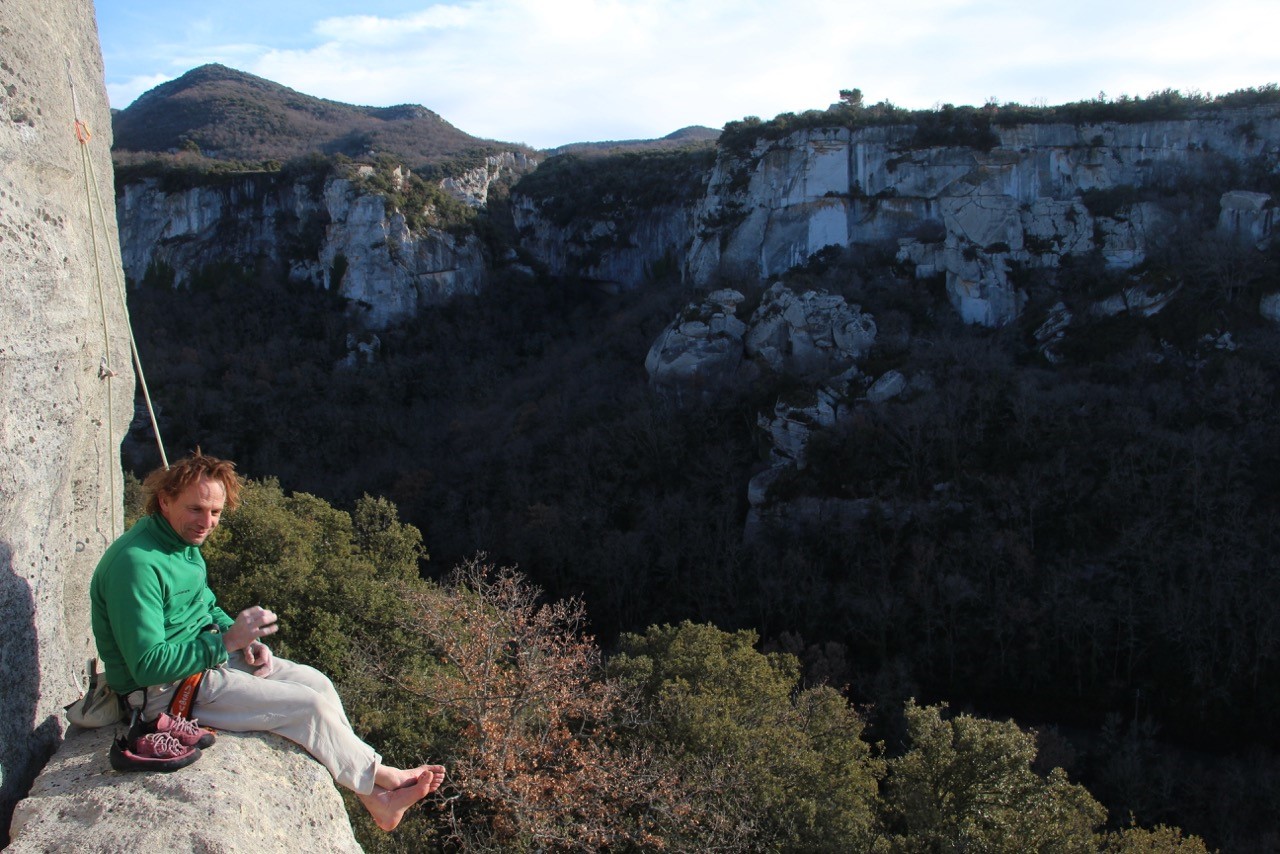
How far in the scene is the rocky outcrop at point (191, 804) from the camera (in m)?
3.34

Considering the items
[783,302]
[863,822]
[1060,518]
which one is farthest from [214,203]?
[863,822]

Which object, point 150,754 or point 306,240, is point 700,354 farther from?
point 150,754

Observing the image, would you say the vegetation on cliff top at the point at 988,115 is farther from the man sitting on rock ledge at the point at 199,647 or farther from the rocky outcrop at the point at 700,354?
the man sitting on rock ledge at the point at 199,647

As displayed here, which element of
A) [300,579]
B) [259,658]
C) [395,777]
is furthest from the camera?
[300,579]

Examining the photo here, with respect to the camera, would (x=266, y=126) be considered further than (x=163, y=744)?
Yes

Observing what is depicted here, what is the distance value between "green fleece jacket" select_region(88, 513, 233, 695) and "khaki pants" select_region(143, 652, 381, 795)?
17 centimetres

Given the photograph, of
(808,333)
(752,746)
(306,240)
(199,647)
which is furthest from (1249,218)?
(306,240)

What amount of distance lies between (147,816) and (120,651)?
2.45ft

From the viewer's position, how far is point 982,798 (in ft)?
30.9

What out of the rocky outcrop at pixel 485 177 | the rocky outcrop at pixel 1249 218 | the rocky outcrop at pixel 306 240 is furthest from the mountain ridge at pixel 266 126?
the rocky outcrop at pixel 1249 218

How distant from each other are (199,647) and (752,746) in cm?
793

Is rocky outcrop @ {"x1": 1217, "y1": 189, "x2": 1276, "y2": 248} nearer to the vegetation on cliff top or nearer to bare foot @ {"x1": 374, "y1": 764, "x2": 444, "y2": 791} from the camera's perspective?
the vegetation on cliff top

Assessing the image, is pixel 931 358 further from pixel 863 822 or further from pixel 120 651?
pixel 120 651

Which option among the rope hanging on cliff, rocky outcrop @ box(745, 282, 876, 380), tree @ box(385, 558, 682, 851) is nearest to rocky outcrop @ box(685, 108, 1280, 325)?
rocky outcrop @ box(745, 282, 876, 380)
